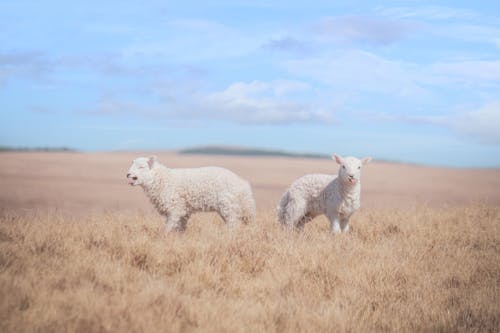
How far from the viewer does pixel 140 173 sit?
32.3 ft

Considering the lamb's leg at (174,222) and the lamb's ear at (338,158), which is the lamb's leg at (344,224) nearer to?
the lamb's ear at (338,158)

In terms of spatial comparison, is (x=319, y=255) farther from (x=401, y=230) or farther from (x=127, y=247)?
(x=401, y=230)

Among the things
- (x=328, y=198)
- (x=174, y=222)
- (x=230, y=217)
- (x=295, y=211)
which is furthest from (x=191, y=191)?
(x=328, y=198)

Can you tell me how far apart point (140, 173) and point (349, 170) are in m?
3.67

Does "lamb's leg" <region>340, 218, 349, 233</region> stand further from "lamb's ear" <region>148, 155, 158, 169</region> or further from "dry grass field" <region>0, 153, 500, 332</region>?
"lamb's ear" <region>148, 155, 158, 169</region>

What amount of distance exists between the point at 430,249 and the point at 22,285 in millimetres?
6364

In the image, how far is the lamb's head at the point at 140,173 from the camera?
386 inches

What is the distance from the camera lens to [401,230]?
10562 millimetres

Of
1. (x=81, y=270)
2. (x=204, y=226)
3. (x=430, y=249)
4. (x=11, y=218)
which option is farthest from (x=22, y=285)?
(x=430, y=249)

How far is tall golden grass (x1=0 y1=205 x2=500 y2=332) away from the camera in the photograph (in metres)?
5.38

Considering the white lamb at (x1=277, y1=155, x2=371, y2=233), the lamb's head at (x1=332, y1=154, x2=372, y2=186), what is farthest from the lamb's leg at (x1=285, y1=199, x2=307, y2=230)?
the lamb's head at (x1=332, y1=154, x2=372, y2=186)

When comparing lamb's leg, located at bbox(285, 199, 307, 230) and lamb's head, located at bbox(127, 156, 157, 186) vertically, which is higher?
lamb's head, located at bbox(127, 156, 157, 186)

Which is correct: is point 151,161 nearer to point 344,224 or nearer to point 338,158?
point 338,158

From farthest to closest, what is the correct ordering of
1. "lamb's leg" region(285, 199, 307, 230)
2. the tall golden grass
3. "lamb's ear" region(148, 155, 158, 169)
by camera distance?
1. "lamb's ear" region(148, 155, 158, 169)
2. "lamb's leg" region(285, 199, 307, 230)
3. the tall golden grass
